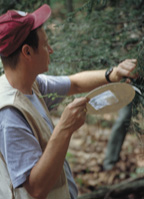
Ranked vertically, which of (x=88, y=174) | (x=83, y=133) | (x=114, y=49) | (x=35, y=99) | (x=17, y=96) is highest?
(x=17, y=96)

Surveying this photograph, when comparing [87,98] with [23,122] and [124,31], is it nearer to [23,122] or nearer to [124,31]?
[23,122]

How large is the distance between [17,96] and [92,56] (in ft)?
3.78

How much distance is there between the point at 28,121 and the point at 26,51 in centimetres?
46

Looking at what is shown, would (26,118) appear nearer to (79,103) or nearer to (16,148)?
(16,148)

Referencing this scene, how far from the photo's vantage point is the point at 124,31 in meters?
2.58

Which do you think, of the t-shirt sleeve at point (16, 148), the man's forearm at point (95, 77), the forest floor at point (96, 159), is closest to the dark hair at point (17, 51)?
the t-shirt sleeve at point (16, 148)

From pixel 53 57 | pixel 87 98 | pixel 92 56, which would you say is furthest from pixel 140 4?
pixel 87 98

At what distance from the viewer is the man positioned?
1.44 m

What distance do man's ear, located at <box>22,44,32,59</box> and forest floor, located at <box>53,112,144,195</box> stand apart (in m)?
2.51

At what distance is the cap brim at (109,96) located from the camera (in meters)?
1.59

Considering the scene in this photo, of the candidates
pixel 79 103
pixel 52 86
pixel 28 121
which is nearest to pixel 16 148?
pixel 28 121

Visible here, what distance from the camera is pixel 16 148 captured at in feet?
4.73

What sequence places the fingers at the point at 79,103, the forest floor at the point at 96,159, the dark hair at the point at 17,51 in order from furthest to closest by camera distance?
the forest floor at the point at 96,159 → the dark hair at the point at 17,51 → the fingers at the point at 79,103

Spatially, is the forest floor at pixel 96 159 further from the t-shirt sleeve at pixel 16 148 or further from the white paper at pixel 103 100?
the t-shirt sleeve at pixel 16 148
